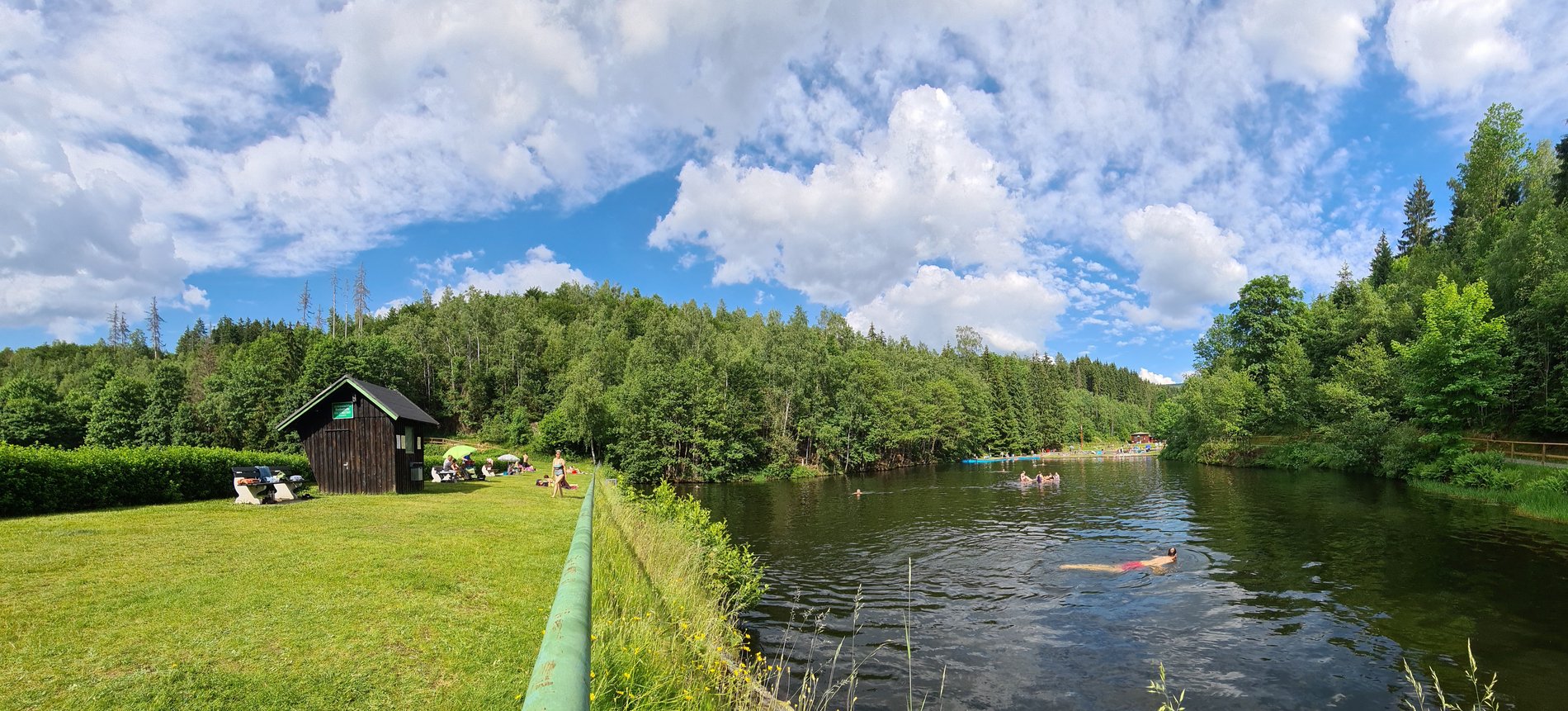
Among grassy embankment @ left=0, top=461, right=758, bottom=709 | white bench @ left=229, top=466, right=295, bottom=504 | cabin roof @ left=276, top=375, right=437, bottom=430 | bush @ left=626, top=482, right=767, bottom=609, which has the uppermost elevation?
cabin roof @ left=276, top=375, right=437, bottom=430

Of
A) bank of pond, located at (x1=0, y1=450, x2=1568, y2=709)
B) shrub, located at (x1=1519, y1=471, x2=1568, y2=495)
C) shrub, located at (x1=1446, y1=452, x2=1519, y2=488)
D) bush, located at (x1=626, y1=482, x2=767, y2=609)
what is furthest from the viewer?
shrub, located at (x1=1446, y1=452, x2=1519, y2=488)

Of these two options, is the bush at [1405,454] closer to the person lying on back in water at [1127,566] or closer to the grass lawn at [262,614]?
the person lying on back in water at [1127,566]

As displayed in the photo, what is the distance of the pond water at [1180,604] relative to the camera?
11.7 m

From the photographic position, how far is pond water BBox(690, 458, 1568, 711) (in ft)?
38.3

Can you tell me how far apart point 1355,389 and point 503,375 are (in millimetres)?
89609

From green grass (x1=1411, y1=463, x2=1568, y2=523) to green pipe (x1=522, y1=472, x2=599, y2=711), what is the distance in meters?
36.0

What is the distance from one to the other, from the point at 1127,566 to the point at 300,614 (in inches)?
806

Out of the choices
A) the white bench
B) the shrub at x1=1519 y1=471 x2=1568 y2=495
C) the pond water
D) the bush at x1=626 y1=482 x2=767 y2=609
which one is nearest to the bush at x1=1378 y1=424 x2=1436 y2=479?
the pond water

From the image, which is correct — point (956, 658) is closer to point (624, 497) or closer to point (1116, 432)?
point (624, 497)

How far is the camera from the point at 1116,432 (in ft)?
489

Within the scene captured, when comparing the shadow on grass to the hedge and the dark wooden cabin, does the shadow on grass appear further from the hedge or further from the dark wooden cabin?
the hedge

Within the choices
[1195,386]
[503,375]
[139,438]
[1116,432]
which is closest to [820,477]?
[1195,386]

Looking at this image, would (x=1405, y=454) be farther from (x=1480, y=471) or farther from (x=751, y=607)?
(x=751, y=607)

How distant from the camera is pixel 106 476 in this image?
1711 centimetres
